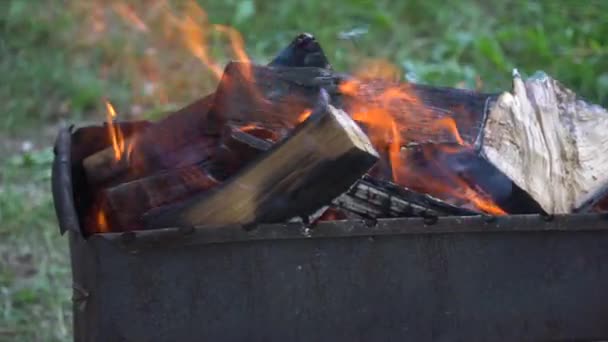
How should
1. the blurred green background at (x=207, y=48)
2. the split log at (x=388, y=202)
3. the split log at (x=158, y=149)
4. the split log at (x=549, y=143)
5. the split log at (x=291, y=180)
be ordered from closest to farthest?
the split log at (x=291, y=180) < the split log at (x=388, y=202) < the split log at (x=549, y=143) < the split log at (x=158, y=149) < the blurred green background at (x=207, y=48)

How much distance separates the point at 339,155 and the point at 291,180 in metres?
0.12

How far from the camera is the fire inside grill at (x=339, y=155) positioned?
6.02 ft

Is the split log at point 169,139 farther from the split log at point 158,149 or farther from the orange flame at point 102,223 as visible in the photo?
the orange flame at point 102,223

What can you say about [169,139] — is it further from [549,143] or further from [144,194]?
[549,143]

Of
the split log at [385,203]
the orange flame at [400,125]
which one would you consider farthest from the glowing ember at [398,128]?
the split log at [385,203]

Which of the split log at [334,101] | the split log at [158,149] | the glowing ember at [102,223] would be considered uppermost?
the split log at [334,101]

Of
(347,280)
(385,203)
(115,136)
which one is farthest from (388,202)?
(115,136)

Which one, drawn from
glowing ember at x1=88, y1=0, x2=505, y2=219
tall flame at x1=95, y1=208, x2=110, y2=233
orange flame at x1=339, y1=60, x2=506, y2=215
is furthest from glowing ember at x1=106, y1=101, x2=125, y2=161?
orange flame at x1=339, y1=60, x2=506, y2=215

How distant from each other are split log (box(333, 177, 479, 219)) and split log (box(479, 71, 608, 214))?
0.16 metres

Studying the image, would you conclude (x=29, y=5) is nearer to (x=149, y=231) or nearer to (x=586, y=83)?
(x=586, y=83)

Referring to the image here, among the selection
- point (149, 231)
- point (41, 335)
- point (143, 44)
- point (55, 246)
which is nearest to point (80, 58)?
point (143, 44)

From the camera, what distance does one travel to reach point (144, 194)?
195cm

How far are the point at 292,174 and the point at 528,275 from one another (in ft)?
1.64

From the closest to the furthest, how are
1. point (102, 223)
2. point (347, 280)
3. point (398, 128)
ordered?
point (347, 280), point (102, 223), point (398, 128)
